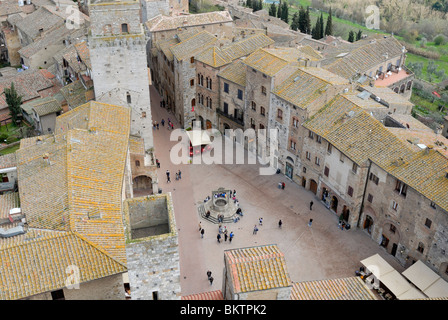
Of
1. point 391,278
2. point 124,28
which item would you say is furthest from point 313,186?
point 124,28

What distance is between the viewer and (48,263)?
31.5 m

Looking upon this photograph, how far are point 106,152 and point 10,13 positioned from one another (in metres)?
71.8

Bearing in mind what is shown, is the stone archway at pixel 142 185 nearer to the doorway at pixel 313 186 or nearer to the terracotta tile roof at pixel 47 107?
the terracotta tile roof at pixel 47 107

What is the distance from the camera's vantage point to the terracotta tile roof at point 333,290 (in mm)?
31812

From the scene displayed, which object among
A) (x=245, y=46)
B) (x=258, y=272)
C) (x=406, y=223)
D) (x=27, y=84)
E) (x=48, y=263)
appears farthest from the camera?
(x=27, y=84)

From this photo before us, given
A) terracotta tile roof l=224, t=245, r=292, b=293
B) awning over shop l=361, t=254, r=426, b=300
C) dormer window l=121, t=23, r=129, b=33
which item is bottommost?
awning over shop l=361, t=254, r=426, b=300

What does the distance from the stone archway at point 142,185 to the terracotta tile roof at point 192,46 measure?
18.7 m

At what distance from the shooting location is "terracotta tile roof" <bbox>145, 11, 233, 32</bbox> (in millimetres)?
73625

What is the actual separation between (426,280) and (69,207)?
30756 mm

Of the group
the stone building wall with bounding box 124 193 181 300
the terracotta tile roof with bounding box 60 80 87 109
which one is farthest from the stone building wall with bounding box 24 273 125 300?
the terracotta tile roof with bounding box 60 80 87 109

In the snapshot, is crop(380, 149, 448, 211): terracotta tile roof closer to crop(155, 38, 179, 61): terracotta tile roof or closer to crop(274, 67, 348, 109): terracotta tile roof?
crop(274, 67, 348, 109): terracotta tile roof

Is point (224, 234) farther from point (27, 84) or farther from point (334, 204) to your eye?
point (27, 84)

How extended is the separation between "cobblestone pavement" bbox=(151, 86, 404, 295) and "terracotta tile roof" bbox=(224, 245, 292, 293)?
15676mm
